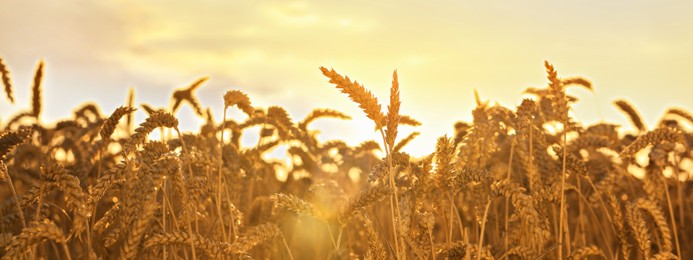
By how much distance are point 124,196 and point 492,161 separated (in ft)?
10.7

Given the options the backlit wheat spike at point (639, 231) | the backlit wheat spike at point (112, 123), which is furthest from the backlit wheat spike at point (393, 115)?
the backlit wheat spike at point (639, 231)

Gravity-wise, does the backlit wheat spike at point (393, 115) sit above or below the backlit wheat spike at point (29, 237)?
above

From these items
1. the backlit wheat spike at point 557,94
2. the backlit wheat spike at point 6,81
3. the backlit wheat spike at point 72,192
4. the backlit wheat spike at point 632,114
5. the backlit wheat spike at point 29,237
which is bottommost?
the backlit wheat spike at point 29,237

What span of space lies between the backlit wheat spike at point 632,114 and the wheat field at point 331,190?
0.04 feet

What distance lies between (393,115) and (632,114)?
4.23 metres

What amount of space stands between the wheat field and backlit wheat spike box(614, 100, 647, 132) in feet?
0.04

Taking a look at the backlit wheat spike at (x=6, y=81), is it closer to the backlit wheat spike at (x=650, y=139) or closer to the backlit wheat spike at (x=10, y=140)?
the backlit wheat spike at (x=10, y=140)

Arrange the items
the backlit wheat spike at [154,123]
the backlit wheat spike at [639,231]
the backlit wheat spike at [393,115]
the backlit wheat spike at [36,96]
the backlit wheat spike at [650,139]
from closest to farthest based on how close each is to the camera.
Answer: the backlit wheat spike at [393,115], the backlit wheat spike at [154,123], the backlit wheat spike at [639,231], the backlit wheat spike at [650,139], the backlit wheat spike at [36,96]

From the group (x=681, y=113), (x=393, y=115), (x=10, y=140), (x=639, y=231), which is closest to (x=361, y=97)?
(x=393, y=115)

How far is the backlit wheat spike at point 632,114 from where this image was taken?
5.42 meters

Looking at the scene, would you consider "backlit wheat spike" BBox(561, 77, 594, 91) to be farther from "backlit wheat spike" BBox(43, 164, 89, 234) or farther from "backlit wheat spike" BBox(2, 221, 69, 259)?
"backlit wheat spike" BBox(2, 221, 69, 259)

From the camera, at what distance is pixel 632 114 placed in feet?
17.9

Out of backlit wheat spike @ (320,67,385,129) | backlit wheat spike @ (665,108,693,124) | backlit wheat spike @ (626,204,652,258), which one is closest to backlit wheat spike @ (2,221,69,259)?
backlit wheat spike @ (320,67,385,129)

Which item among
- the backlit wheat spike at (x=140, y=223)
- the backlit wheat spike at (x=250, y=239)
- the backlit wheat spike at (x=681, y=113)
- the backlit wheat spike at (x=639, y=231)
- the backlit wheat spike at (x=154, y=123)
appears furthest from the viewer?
the backlit wheat spike at (x=681, y=113)
